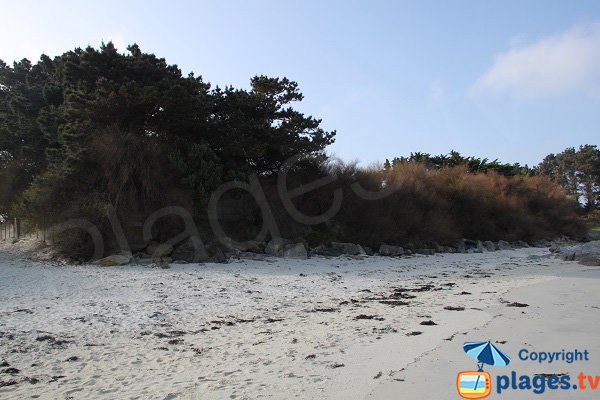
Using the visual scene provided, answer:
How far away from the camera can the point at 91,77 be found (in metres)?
17.1

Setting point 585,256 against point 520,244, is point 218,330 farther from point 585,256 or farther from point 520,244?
point 520,244

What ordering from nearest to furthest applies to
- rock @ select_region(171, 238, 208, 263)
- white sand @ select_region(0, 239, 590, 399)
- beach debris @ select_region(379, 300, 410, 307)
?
white sand @ select_region(0, 239, 590, 399) → beach debris @ select_region(379, 300, 410, 307) → rock @ select_region(171, 238, 208, 263)

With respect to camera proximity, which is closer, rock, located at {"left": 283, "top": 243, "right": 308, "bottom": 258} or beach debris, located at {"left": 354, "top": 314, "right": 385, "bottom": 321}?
beach debris, located at {"left": 354, "top": 314, "right": 385, "bottom": 321}

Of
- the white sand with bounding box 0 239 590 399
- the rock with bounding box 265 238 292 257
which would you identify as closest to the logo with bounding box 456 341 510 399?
the white sand with bounding box 0 239 590 399

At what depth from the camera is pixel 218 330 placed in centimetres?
648

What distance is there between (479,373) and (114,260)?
12901mm

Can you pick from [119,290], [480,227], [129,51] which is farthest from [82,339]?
[480,227]

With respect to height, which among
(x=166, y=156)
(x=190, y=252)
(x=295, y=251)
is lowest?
(x=295, y=251)

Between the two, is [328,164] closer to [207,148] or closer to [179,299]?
[207,148]

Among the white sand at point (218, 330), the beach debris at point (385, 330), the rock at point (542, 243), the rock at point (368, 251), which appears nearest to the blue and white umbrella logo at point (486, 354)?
the white sand at point (218, 330)

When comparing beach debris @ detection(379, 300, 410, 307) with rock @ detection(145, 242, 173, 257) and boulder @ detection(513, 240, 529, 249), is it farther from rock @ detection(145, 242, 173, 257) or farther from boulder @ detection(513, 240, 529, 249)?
boulder @ detection(513, 240, 529, 249)

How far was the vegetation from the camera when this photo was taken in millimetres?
15539

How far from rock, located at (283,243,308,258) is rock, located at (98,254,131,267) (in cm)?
599

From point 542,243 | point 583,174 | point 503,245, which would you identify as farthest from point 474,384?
point 583,174
